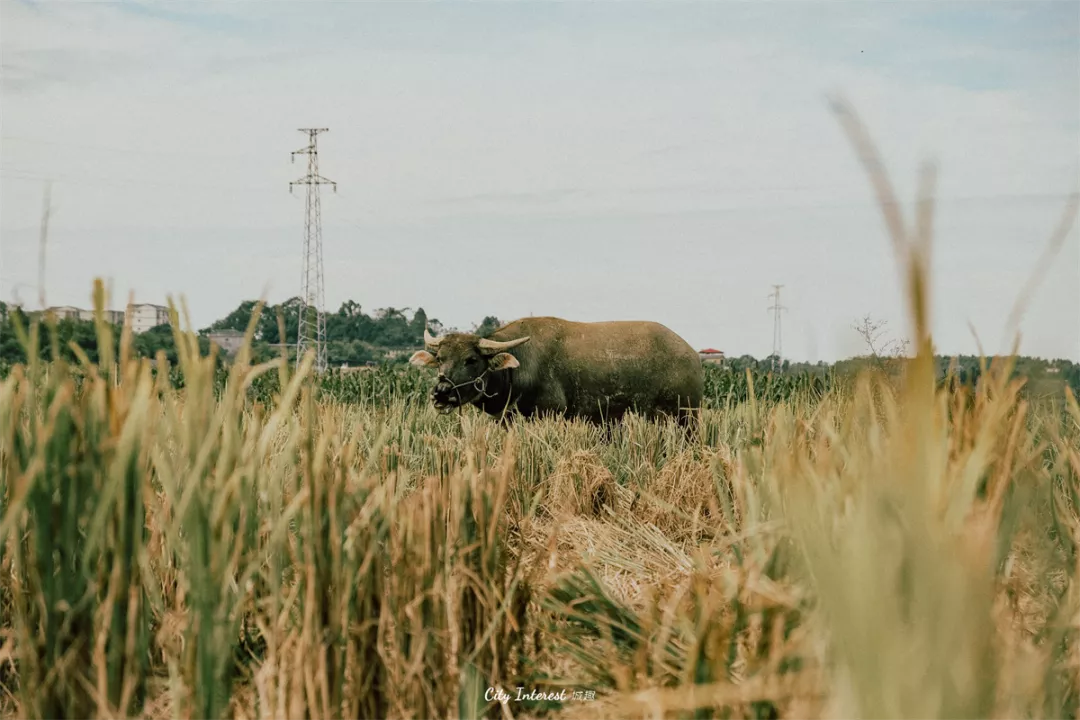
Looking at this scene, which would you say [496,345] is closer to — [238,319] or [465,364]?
[465,364]

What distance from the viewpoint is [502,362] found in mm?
8984

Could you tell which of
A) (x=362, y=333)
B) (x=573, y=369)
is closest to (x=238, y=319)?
(x=362, y=333)

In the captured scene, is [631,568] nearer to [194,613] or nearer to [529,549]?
[529,549]

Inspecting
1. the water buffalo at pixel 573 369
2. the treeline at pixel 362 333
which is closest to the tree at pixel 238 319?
the treeline at pixel 362 333

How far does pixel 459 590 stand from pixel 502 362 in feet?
22.2

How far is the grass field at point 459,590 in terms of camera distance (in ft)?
4.06

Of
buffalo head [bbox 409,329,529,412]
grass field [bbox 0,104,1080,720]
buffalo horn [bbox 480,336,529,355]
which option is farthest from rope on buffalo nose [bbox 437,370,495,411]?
grass field [bbox 0,104,1080,720]

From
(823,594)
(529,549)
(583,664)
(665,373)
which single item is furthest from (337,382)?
(823,594)

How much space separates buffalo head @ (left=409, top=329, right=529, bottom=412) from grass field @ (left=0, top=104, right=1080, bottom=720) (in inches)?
247

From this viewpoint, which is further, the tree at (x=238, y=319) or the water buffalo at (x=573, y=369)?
the tree at (x=238, y=319)

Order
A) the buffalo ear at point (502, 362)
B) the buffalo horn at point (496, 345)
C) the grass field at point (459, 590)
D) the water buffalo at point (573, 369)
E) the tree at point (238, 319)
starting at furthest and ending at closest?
the tree at point (238, 319), the water buffalo at point (573, 369), the buffalo horn at point (496, 345), the buffalo ear at point (502, 362), the grass field at point (459, 590)

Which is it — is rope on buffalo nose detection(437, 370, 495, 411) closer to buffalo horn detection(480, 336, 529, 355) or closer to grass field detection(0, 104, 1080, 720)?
buffalo horn detection(480, 336, 529, 355)

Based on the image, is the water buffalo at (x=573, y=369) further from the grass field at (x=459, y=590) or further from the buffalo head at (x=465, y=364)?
the grass field at (x=459, y=590)

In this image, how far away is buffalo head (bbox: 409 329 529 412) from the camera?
8.91 meters
